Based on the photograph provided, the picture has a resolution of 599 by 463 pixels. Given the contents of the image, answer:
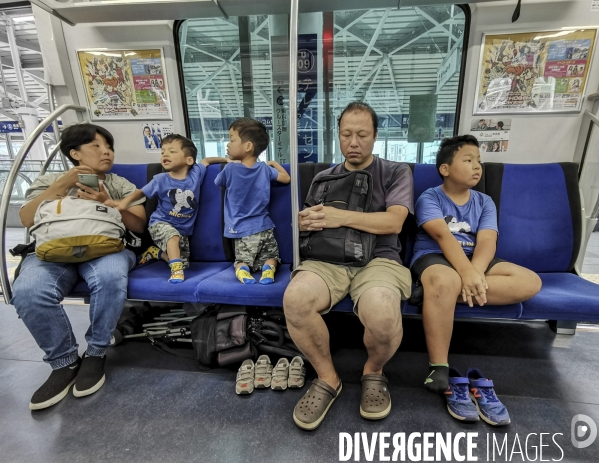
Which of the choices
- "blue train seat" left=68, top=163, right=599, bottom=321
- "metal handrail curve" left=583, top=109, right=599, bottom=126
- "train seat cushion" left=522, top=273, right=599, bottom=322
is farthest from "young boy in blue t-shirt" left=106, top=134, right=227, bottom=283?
"metal handrail curve" left=583, top=109, right=599, bottom=126

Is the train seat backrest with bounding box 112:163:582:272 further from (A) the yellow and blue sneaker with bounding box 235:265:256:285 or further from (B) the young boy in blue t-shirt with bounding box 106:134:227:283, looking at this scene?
(B) the young boy in blue t-shirt with bounding box 106:134:227:283

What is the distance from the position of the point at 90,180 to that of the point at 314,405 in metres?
1.86

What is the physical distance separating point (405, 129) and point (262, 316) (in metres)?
1.98

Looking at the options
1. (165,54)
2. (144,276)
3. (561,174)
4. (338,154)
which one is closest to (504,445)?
(561,174)

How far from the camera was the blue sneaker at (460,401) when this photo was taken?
4.76 ft

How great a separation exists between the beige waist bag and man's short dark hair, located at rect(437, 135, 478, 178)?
2053 millimetres

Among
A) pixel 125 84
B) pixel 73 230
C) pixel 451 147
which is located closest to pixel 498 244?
pixel 451 147

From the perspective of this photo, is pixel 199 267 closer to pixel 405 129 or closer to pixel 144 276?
pixel 144 276

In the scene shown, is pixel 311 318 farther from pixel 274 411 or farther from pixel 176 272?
pixel 176 272

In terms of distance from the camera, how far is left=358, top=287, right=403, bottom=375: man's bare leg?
141 cm

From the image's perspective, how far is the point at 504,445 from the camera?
1.36 metres

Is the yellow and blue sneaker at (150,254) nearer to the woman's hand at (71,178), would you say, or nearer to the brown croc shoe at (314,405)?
the woman's hand at (71,178)

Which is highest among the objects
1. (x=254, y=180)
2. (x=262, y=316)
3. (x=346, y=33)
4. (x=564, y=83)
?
(x=346, y=33)

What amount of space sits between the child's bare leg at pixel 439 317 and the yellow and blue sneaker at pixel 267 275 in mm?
836
